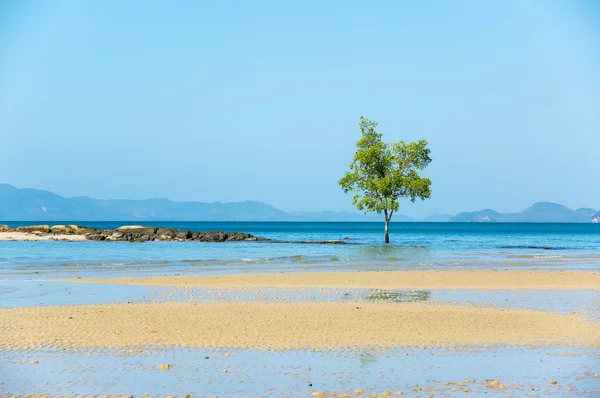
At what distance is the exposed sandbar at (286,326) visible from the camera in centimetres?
1524

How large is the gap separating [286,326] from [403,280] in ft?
49.2

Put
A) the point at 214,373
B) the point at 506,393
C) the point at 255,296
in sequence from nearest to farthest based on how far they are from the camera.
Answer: the point at 506,393
the point at 214,373
the point at 255,296

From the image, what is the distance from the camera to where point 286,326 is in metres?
17.2

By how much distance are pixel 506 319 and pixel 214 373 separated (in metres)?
9.77

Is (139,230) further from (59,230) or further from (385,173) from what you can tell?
(385,173)

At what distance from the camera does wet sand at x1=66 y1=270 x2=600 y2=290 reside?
28.3 metres

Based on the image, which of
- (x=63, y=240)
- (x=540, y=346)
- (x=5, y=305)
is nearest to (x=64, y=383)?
(x=540, y=346)

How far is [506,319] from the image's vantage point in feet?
60.5

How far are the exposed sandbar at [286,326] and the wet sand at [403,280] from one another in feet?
24.3

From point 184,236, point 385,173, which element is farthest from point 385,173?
point 184,236

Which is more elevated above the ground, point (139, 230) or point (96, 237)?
point (139, 230)

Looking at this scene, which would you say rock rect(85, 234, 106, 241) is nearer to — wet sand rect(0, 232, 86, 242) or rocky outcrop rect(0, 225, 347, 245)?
rocky outcrop rect(0, 225, 347, 245)

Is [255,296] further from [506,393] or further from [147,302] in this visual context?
[506,393]

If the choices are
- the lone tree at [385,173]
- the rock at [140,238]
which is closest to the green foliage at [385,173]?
the lone tree at [385,173]
